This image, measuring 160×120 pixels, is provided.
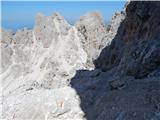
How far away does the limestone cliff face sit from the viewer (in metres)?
21.3

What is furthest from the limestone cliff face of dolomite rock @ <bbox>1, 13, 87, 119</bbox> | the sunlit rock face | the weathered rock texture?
dolomite rock @ <bbox>1, 13, 87, 119</bbox>

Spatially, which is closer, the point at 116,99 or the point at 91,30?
the point at 116,99

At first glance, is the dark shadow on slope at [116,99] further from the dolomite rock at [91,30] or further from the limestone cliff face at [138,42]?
the dolomite rock at [91,30]

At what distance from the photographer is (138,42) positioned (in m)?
25.2

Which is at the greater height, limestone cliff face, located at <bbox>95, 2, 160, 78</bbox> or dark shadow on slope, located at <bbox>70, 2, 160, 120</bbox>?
limestone cliff face, located at <bbox>95, 2, 160, 78</bbox>

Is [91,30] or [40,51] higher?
[91,30]

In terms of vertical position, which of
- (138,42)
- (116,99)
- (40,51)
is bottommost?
(116,99)

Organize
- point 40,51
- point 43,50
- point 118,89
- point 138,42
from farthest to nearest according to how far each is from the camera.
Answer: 1. point 40,51
2. point 43,50
3. point 138,42
4. point 118,89

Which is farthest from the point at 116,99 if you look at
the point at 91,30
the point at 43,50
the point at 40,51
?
the point at 40,51

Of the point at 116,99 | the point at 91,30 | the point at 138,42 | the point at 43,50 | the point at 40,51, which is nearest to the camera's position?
the point at 116,99

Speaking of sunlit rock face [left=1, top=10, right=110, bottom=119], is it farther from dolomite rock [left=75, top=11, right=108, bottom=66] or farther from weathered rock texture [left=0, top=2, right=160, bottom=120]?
weathered rock texture [left=0, top=2, right=160, bottom=120]

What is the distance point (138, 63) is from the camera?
72.0 feet

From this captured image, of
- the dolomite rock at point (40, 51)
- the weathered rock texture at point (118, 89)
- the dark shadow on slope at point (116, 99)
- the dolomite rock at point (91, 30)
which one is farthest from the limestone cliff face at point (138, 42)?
the dolomite rock at point (91, 30)

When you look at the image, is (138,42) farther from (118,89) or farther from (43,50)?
(43,50)
